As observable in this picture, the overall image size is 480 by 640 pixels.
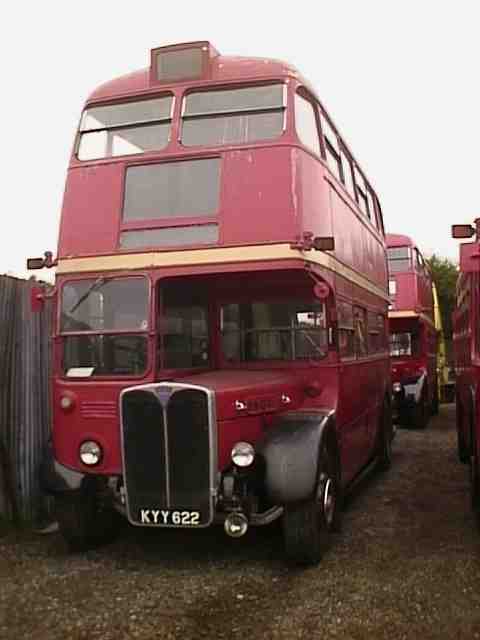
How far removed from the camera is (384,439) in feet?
37.5

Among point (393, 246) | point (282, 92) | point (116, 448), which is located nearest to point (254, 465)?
point (116, 448)

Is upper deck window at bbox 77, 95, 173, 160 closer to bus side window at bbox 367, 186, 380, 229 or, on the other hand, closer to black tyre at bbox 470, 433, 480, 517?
black tyre at bbox 470, 433, 480, 517

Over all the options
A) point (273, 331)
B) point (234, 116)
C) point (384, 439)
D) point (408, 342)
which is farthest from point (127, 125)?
point (408, 342)

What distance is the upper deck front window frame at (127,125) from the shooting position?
281 inches

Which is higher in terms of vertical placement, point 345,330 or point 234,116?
point 234,116

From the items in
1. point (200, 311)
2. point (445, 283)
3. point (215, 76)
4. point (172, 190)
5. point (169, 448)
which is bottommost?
point (169, 448)

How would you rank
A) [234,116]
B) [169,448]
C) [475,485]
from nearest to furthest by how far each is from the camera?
1. [169,448]
2. [234,116]
3. [475,485]

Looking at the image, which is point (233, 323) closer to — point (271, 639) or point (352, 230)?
point (352, 230)

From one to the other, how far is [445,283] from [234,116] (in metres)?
33.2

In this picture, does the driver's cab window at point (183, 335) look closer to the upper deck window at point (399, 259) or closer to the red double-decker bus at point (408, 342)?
the red double-decker bus at point (408, 342)

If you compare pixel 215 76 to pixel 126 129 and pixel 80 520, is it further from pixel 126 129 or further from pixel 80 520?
pixel 80 520

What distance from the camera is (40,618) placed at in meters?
5.24

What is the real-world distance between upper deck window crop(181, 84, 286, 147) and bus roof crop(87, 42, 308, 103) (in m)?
0.13

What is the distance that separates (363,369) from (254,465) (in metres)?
3.54
